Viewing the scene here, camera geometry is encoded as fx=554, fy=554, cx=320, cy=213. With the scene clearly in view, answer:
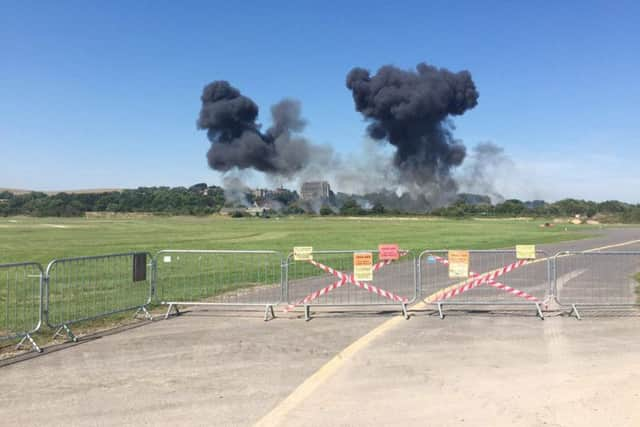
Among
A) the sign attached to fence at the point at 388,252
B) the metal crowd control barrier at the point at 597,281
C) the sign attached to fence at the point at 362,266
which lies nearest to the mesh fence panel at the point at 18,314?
the sign attached to fence at the point at 362,266

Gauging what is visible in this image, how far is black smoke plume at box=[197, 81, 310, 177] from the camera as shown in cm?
8425

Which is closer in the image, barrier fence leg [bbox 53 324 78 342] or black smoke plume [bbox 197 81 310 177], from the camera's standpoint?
barrier fence leg [bbox 53 324 78 342]

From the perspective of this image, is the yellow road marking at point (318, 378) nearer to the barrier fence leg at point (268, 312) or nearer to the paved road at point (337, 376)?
the paved road at point (337, 376)

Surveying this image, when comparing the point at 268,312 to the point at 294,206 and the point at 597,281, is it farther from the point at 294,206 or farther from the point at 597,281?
the point at 294,206

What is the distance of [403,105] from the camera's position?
81062 millimetres

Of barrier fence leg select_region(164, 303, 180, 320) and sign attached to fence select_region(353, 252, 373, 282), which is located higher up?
sign attached to fence select_region(353, 252, 373, 282)

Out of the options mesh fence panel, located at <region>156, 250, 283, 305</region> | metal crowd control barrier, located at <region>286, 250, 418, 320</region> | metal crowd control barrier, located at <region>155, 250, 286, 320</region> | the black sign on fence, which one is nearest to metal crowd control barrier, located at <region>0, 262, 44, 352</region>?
the black sign on fence

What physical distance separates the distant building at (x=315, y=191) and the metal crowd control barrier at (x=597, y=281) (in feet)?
298

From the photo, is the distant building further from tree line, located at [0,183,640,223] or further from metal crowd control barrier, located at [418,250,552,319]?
metal crowd control barrier, located at [418,250,552,319]

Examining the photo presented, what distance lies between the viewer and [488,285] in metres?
11.2

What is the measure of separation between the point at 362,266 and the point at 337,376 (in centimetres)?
368

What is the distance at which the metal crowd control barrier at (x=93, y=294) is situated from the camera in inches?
302

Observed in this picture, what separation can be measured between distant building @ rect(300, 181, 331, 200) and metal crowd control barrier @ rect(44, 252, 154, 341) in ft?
306

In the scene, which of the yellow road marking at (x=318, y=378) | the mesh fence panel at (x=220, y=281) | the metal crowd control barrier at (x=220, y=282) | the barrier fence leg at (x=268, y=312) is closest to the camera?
the yellow road marking at (x=318, y=378)
